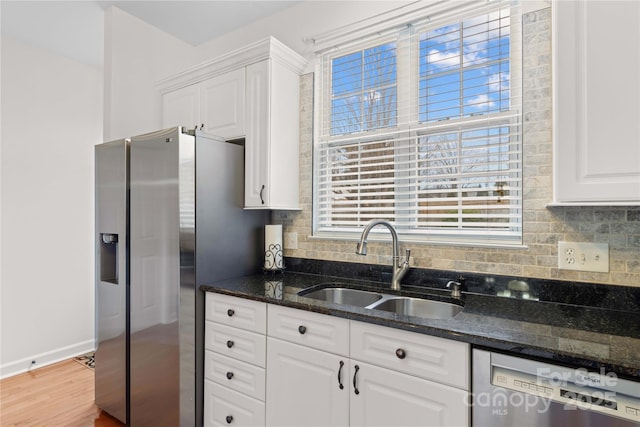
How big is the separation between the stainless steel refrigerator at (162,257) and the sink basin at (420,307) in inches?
36.4

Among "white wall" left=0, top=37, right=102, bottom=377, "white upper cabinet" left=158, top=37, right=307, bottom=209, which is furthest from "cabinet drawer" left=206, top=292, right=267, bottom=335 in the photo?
"white wall" left=0, top=37, right=102, bottom=377

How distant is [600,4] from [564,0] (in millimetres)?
118

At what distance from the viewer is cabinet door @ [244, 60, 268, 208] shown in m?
2.14

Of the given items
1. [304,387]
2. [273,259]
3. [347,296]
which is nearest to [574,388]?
[304,387]

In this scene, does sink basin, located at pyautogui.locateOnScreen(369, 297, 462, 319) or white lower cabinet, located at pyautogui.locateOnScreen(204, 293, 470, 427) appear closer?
white lower cabinet, located at pyautogui.locateOnScreen(204, 293, 470, 427)

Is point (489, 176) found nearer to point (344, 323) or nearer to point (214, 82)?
point (344, 323)

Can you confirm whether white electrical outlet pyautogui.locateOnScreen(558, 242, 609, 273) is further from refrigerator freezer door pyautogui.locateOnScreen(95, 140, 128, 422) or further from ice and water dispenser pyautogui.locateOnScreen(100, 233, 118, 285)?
ice and water dispenser pyautogui.locateOnScreen(100, 233, 118, 285)

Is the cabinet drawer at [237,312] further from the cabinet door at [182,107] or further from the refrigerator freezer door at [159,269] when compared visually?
the cabinet door at [182,107]

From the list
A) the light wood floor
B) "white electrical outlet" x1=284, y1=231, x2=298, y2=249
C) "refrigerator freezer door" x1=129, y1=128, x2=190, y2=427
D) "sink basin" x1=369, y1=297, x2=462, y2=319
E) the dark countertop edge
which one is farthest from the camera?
"white electrical outlet" x1=284, y1=231, x2=298, y2=249

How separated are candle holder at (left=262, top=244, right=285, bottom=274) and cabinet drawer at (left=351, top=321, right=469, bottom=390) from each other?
3.14 feet

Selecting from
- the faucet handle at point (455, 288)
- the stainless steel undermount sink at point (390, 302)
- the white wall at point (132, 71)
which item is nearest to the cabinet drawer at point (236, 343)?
the stainless steel undermount sink at point (390, 302)

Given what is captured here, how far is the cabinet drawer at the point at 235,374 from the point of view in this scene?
5.69ft

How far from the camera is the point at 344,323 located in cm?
146

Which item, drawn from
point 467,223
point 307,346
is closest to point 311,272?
point 307,346
